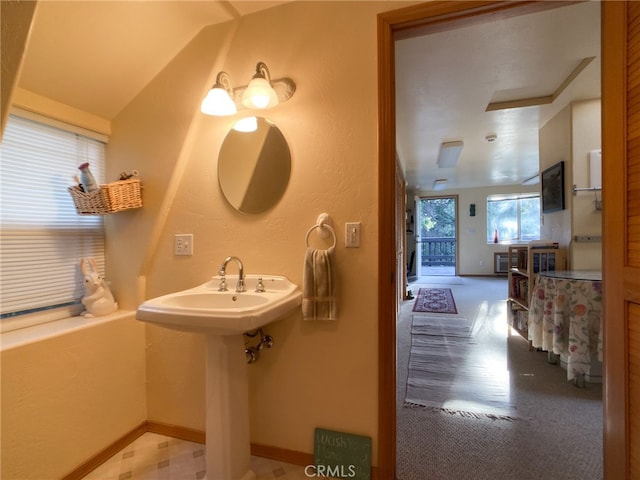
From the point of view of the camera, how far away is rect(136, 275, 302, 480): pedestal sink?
3.53ft

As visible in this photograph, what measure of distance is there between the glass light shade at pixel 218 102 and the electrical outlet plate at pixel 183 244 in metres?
0.67

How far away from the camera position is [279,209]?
4.75ft

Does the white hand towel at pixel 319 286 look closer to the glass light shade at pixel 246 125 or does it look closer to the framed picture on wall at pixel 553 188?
the glass light shade at pixel 246 125

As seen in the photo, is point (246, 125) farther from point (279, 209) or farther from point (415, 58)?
point (415, 58)

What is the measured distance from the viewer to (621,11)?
3.23 ft

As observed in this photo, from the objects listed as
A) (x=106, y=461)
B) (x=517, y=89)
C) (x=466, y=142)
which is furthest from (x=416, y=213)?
(x=106, y=461)

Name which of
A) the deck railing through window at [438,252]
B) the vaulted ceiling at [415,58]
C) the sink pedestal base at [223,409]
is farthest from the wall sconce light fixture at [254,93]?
the deck railing through window at [438,252]

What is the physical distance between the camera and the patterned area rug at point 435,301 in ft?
13.8

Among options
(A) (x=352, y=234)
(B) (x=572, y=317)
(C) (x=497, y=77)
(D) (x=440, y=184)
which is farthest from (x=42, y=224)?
(D) (x=440, y=184)

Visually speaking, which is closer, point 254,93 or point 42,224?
point 254,93

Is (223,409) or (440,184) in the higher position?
(440,184)

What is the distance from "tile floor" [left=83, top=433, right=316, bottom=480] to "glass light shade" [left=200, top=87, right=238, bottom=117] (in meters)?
1.72

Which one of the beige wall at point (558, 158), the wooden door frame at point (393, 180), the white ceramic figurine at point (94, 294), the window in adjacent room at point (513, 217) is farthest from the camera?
the window in adjacent room at point (513, 217)

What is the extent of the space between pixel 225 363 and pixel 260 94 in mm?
1194
